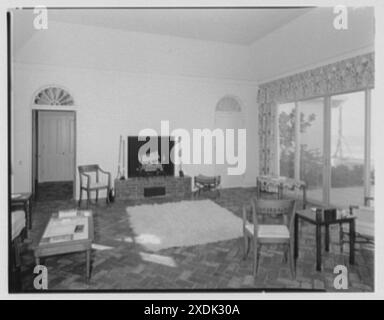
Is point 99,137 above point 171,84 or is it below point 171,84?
below

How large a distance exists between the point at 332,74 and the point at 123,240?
4.68 m

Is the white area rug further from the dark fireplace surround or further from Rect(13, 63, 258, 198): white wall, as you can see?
Rect(13, 63, 258, 198): white wall

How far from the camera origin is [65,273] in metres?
2.81

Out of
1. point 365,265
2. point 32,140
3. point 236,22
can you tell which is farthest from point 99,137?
point 365,265

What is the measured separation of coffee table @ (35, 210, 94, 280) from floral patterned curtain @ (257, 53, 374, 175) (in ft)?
15.4

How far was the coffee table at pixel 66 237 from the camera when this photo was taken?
2474 millimetres

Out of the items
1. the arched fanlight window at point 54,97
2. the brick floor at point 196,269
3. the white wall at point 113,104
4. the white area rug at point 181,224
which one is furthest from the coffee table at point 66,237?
the arched fanlight window at point 54,97

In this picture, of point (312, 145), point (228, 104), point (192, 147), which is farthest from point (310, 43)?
point (192, 147)

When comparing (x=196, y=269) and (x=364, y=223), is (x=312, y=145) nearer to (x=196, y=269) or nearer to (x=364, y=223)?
(x=364, y=223)

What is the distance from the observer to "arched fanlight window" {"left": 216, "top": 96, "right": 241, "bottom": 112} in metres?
7.33

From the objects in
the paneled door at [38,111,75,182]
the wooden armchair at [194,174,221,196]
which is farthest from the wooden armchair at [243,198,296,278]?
the paneled door at [38,111,75,182]

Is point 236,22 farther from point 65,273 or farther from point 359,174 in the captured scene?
point 65,273

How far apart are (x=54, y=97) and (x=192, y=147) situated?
326 cm
